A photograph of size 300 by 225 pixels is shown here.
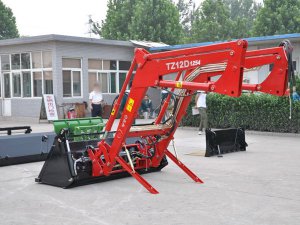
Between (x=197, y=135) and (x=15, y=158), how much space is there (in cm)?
740

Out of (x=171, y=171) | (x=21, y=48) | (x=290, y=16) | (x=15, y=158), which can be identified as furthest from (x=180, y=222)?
(x=290, y=16)

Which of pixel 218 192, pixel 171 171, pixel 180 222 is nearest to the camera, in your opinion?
pixel 180 222

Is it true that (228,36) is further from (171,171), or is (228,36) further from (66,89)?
(171,171)

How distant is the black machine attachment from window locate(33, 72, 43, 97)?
13.3 m

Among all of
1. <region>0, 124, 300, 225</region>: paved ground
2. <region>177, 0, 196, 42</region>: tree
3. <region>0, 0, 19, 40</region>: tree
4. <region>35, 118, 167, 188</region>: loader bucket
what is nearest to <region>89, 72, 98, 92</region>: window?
<region>0, 124, 300, 225</region>: paved ground

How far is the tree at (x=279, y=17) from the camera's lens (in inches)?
1388

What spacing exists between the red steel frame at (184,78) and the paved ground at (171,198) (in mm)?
459

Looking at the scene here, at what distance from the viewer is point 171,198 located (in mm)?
7258

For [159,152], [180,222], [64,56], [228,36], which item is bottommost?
[180,222]

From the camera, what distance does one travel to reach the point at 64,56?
22.7 metres

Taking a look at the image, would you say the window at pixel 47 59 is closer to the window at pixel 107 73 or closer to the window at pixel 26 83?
the window at pixel 26 83

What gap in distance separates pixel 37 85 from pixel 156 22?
18279mm

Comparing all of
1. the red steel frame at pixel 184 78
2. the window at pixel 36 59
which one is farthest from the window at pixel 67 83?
the red steel frame at pixel 184 78

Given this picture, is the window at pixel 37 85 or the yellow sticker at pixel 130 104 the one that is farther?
the window at pixel 37 85
